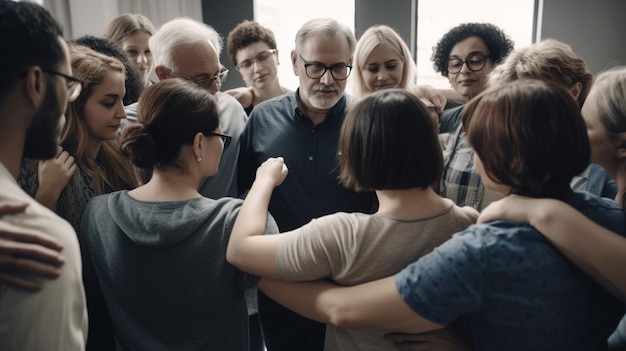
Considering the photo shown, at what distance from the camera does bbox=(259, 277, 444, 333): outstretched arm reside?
825 millimetres

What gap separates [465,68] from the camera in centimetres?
227

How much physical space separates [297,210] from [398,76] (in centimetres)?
89

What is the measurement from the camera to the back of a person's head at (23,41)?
0.79 meters

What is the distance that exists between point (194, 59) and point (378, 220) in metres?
1.36

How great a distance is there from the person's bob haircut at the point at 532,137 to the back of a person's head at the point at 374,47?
124cm

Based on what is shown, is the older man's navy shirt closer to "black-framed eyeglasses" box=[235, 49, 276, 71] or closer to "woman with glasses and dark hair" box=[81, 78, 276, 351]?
"woman with glasses and dark hair" box=[81, 78, 276, 351]

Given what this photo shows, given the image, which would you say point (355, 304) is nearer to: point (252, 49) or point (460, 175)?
point (460, 175)

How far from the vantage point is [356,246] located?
90cm

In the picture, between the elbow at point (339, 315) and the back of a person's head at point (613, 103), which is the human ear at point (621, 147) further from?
the elbow at point (339, 315)

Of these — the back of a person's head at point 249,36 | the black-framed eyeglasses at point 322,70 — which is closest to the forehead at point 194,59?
the black-framed eyeglasses at point 322,70

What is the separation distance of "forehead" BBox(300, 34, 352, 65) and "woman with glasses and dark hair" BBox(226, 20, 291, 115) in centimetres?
115

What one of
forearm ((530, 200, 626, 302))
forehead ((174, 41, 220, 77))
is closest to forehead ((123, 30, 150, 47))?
forehead ((174, 41, 220, 77))

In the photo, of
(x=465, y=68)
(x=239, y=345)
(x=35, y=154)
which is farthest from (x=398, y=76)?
(x=35, y=154)

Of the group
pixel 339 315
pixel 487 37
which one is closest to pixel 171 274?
pixel 339 315
